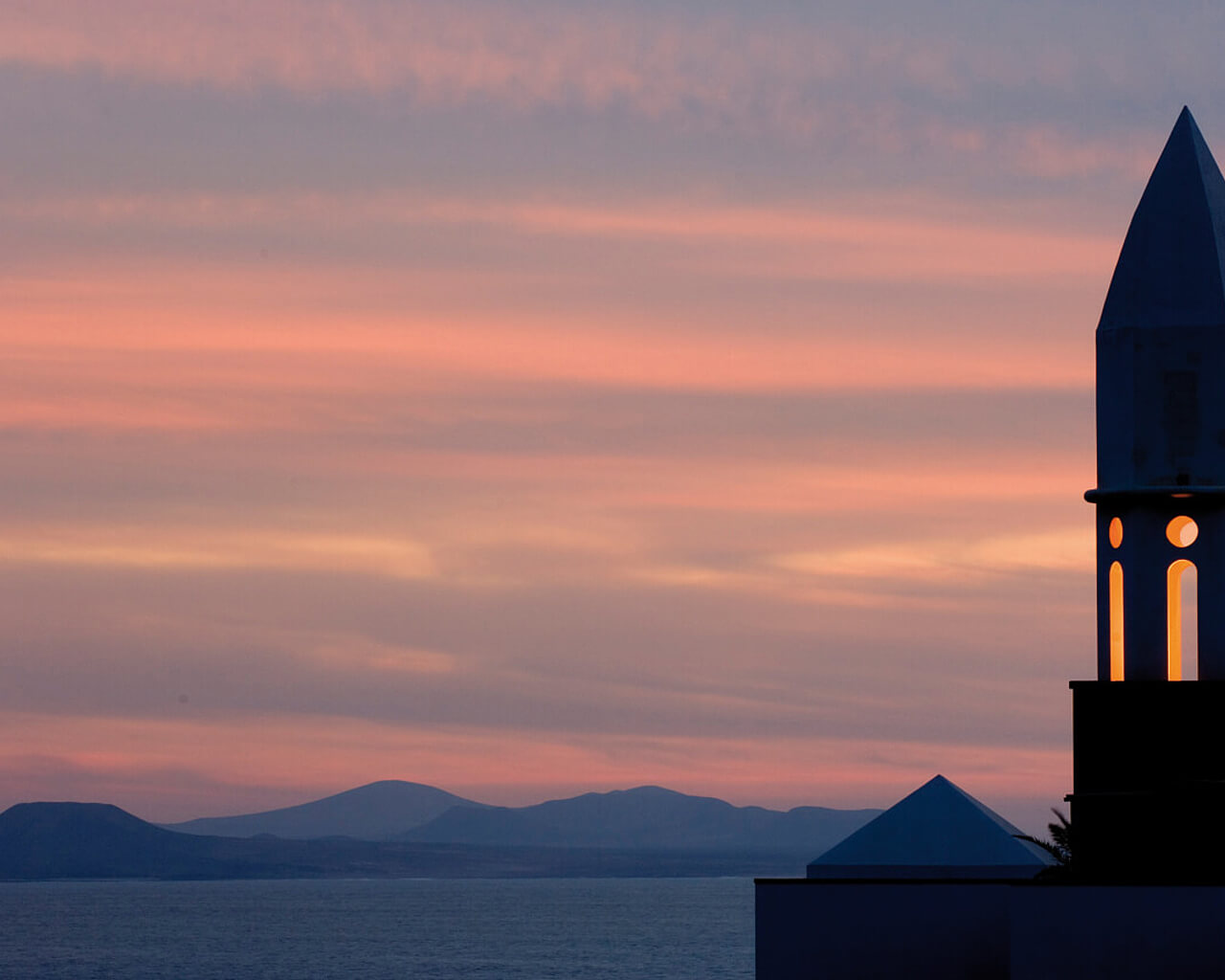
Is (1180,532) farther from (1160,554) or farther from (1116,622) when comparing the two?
(1116,622)

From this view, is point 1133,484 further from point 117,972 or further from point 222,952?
point 222,952

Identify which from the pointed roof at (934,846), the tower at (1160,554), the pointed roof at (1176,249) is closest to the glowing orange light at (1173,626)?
the tower at (1160,554)

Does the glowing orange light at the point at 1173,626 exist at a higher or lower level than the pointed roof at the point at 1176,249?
lower

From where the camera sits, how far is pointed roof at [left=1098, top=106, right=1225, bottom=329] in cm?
2509

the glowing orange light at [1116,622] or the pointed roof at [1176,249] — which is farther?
the glowing orange light at [1116,622]

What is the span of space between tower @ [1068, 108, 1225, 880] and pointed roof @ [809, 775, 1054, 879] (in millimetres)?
10955

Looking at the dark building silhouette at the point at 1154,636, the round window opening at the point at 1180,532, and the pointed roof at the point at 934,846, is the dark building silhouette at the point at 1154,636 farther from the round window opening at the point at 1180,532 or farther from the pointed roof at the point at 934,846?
the pointed roof at the point at 934,846

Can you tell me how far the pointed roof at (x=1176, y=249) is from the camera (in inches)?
988

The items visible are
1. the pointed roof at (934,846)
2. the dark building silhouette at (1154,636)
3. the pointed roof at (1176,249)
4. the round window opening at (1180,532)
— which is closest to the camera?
the dark building silhouette at (1154,636)

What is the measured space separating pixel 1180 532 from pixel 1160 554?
375 mm

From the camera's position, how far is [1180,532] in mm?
25359

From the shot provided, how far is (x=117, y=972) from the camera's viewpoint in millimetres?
163625

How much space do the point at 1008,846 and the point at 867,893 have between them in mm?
9221

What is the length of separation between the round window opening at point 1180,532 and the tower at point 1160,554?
0.02 metres
